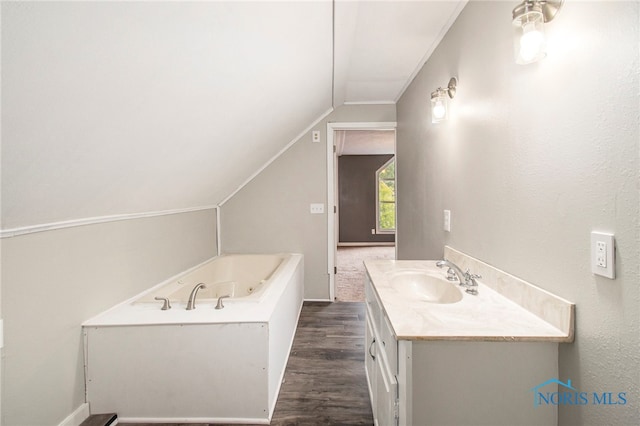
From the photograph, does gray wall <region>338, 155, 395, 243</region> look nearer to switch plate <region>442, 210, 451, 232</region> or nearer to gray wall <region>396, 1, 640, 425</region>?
switch plate <region>442, 210, 451, 232</region>

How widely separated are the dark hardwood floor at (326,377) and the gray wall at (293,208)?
77 cm

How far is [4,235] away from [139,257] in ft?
2.74

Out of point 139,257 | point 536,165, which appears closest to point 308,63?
point 536,165

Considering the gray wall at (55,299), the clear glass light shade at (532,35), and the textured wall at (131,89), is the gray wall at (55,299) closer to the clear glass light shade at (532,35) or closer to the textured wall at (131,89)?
the textured wall at (131,89)

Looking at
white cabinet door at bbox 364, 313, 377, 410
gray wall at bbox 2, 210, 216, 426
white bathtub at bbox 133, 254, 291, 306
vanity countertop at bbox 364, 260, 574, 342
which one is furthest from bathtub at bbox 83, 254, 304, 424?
white bathtub at bbox 133, 254, 291, 306

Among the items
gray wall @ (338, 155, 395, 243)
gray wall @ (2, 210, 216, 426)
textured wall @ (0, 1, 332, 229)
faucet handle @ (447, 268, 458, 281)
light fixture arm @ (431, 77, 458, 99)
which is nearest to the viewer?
textured wall @ (0, 1, 332, 229)

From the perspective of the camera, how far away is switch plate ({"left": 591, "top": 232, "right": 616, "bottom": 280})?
0.81 m

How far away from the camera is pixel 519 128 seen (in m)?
1.20

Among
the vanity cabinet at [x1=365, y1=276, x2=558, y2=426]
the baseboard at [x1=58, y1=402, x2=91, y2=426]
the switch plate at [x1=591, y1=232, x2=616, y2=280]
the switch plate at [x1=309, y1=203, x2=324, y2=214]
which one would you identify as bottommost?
the baseboard at [x1=58, y1=402, x2=91, y2=426]

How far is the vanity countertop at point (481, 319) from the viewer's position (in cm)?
93

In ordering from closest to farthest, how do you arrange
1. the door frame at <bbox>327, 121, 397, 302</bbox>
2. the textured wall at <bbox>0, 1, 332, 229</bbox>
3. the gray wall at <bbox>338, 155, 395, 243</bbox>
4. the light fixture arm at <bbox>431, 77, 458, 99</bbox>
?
the textured wall at <bbox>0, 1, 332, 229</bbox> < the light fixture arm at <bbox>431, 77, 458, 99</bbox> < the door frame at <bbox>327, 121, 397, 302</bbox> < the gray wall at <bbox>338, 155, 395, 243</bbox>

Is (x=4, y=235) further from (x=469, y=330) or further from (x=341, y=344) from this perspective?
(x=341, y=344)

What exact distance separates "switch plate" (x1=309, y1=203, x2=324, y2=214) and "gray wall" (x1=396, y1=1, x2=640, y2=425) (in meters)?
1.80

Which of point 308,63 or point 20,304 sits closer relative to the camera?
point 20,304
